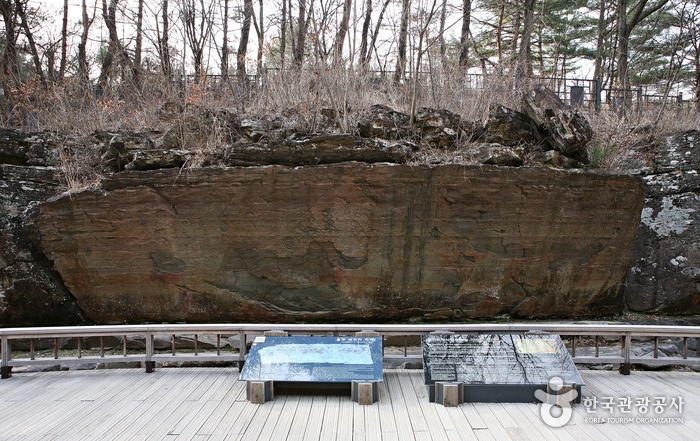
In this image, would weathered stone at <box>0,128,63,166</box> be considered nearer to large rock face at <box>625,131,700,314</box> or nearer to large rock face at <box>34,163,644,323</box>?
large rock face at <box>34,163,644,323</box>

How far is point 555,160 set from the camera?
5828mm

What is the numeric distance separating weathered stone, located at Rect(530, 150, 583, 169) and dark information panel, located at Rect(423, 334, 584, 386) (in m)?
2.85

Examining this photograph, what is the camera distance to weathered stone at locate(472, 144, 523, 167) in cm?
562

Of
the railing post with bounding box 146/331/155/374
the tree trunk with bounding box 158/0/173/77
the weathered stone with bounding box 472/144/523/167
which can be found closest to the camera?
the railing post with bounding box 146/331/155/374

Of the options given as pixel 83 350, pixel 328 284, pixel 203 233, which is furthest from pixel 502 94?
pixel 83 350

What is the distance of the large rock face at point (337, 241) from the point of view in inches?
215

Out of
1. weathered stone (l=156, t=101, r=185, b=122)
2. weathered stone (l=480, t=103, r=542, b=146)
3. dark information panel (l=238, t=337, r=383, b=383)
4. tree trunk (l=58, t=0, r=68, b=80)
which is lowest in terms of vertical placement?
dark information panel (l=238, t=337, r=383, b=383)

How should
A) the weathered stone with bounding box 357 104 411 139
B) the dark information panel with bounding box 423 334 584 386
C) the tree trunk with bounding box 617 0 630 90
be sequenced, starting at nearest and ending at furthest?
the dark information panel with bounding box 423 334 584 386
the weathered stone with bounding box 357 104 411 139
the tree trunk with bounding box 617 0 630 90

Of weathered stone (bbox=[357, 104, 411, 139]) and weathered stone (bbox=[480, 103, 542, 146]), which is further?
weathered stone (bbox=[480, 103, 542, 146])

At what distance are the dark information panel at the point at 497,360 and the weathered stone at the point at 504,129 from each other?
10.8ft

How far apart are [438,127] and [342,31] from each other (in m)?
2.65

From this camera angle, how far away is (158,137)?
20.6 feet

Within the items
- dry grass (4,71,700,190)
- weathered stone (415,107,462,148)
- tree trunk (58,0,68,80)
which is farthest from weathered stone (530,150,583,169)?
tree trunk (58,0,68,80)

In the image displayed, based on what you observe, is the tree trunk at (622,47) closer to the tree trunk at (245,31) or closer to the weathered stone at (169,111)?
the tree trunk at (245,31)
